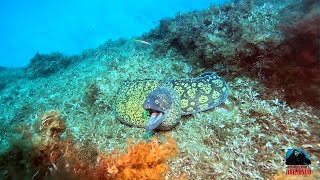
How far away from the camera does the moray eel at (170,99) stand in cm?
452

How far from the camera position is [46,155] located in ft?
11.2

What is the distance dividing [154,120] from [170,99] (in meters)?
0.51

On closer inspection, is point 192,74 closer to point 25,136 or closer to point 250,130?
point 250,130

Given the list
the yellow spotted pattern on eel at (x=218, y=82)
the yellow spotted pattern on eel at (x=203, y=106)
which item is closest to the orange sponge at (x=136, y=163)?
the yellow spotted pattern on eel at (x=203, y=106)

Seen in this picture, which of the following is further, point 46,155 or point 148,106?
point 148,106


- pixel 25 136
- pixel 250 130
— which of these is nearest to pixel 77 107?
pixel 25 136

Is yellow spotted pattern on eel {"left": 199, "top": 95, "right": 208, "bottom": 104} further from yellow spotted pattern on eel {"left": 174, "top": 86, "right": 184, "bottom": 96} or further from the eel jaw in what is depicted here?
the eel jaw

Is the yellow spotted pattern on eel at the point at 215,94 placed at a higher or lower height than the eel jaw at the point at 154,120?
higher

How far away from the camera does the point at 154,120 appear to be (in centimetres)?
442

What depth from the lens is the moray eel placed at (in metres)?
4.52

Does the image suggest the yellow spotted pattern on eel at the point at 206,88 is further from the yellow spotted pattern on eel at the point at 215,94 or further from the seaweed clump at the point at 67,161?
the seaweed clump at the point at 67,161

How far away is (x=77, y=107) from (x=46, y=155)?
284 cm

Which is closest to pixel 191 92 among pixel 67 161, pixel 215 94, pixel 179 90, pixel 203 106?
pixel 179 90

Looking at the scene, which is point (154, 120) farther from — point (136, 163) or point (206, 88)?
point (206, 88)
